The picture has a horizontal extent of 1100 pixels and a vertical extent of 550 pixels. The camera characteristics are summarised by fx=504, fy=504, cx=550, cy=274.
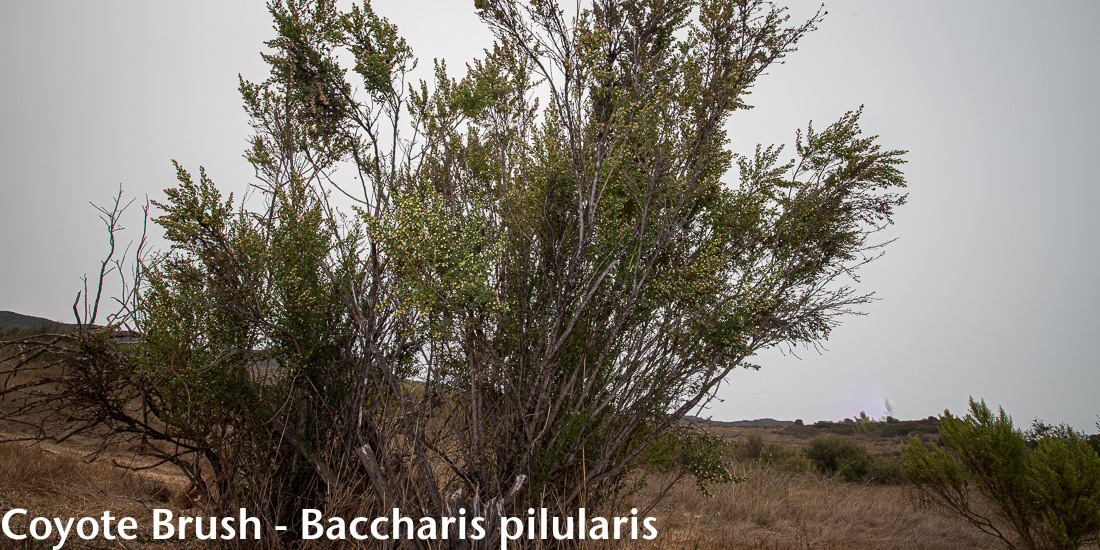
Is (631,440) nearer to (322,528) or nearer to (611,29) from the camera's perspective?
(322,528)

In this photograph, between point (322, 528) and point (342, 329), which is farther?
point (342, 329)

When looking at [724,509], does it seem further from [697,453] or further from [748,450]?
[748,450]

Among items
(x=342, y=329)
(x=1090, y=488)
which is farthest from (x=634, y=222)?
(x=1090, y=488)

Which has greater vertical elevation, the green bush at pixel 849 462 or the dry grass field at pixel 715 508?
the dry grass field at pixel 715 508

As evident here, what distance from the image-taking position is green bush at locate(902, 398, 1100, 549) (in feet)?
22.4

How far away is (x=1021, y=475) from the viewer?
7.54m

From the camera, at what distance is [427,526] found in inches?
180

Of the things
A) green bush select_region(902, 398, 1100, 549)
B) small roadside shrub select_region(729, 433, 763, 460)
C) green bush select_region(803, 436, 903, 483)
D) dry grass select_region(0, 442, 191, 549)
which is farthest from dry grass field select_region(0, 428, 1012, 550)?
small roadside shrub select_region(729, 433, 763, 460)

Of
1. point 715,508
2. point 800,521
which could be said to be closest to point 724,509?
point 715,508

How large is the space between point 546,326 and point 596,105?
2.58m

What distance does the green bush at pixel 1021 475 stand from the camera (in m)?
6.84

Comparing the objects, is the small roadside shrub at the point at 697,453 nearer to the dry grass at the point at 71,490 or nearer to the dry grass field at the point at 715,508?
the dry grass field at the point at 715,508

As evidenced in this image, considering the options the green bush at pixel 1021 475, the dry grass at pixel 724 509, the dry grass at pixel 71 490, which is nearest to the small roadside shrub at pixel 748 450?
the dry grass at pixel 724 509

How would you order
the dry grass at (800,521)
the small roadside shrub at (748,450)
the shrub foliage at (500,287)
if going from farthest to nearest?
the small roadside shrub at (748,450) < the dry grass at (800,521) < the shrub foliage at (500,287)
